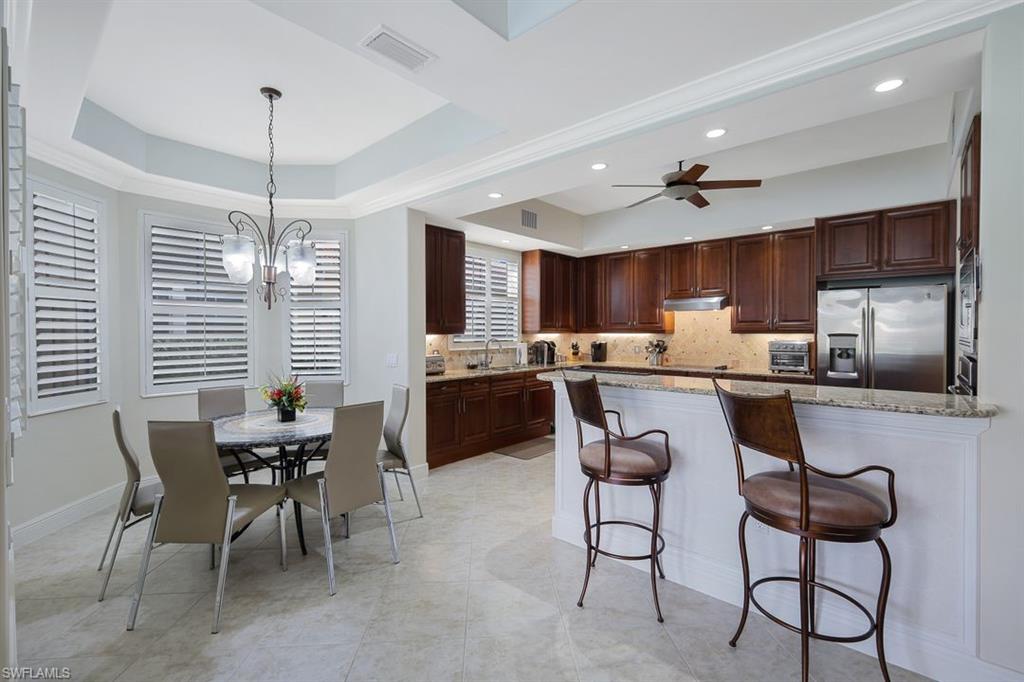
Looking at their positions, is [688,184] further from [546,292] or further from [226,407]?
[226,407]

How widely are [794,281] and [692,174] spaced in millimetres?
2336

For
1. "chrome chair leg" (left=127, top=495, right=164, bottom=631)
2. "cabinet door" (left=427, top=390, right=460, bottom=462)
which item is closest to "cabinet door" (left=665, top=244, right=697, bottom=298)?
"cabinet door" (left=427, top=390, right=460, bottom=462)

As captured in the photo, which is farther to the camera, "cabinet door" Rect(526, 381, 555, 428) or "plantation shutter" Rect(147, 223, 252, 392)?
"cabinet door" Rect(526, 381, 555, 428)

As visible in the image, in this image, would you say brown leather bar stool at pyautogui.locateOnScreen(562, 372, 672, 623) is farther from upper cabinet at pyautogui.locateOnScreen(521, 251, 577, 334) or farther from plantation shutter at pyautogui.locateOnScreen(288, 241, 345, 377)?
upper cabinet at pyautogui.locateOnScreen(521, 251, 577, 334)

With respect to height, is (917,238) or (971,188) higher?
(917,238)

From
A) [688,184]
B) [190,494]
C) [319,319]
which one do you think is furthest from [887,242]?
[190,494]

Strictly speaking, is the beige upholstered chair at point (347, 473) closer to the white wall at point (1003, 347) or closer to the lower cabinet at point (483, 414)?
the lower cabinet at point (483, 414)

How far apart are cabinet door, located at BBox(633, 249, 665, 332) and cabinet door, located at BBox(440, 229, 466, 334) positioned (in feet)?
8.34

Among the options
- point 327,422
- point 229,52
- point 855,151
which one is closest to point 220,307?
point 327,422

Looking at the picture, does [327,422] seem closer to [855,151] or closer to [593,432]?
[593,432]

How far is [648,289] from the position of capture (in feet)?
21.0

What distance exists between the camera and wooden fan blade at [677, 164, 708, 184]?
3566 mm

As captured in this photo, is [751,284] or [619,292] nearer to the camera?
[751,284]

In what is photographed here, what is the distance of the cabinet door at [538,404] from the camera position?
598cm
